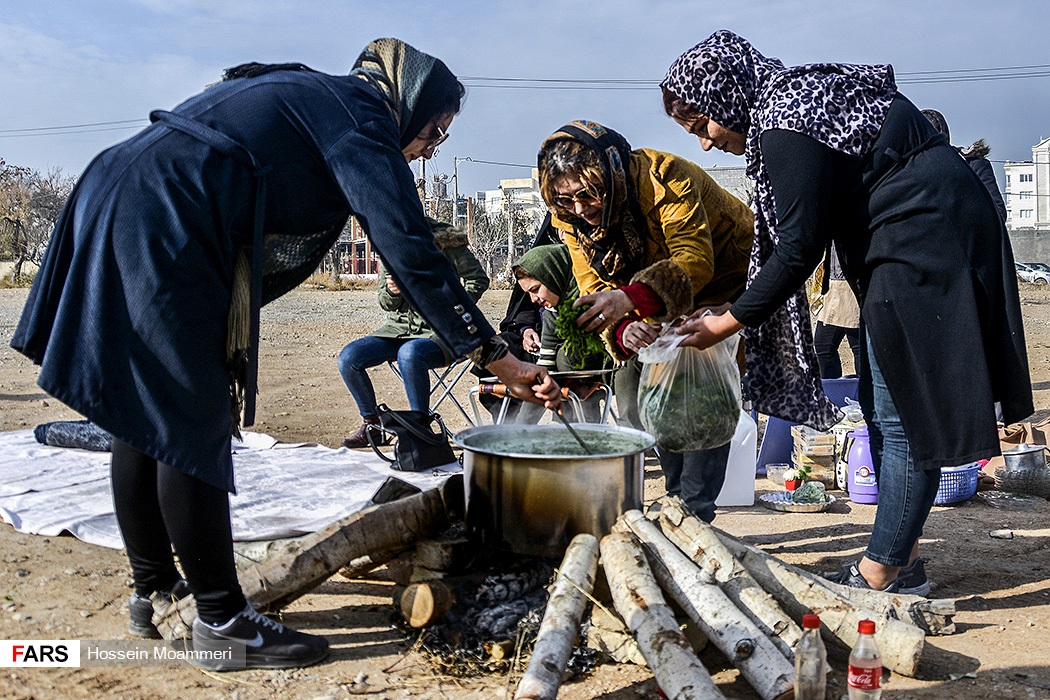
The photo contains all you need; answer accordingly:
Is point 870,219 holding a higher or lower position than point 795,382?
higher

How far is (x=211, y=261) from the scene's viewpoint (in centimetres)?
243

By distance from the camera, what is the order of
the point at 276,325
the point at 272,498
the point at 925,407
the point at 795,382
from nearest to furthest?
the point at 925,407, the point at 795,382, the point at 272,498, the point at 276,325

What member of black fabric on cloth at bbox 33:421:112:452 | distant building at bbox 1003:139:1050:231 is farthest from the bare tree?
Answer: distant building at bbox 1003:139:1050:231

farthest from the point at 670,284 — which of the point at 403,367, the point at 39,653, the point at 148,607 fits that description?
the point at 403,367

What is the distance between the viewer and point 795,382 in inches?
138

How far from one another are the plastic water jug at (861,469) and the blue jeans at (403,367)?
2.67 m

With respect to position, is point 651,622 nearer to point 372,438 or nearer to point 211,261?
point 211,261

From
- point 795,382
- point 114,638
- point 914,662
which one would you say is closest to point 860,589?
point 914,662

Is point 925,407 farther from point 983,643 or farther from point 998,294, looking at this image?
point 983,643

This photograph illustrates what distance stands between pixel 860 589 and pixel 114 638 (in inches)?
96.5

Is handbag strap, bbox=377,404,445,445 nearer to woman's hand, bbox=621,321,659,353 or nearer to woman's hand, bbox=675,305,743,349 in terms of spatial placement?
woman's hand, bbox=621,321,659,353

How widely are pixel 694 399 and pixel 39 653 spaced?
2.40 meters

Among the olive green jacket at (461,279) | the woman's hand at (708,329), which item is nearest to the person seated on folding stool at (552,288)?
the olive green jacket at (461,279)

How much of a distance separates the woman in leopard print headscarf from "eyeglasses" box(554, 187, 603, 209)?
0.58 m
